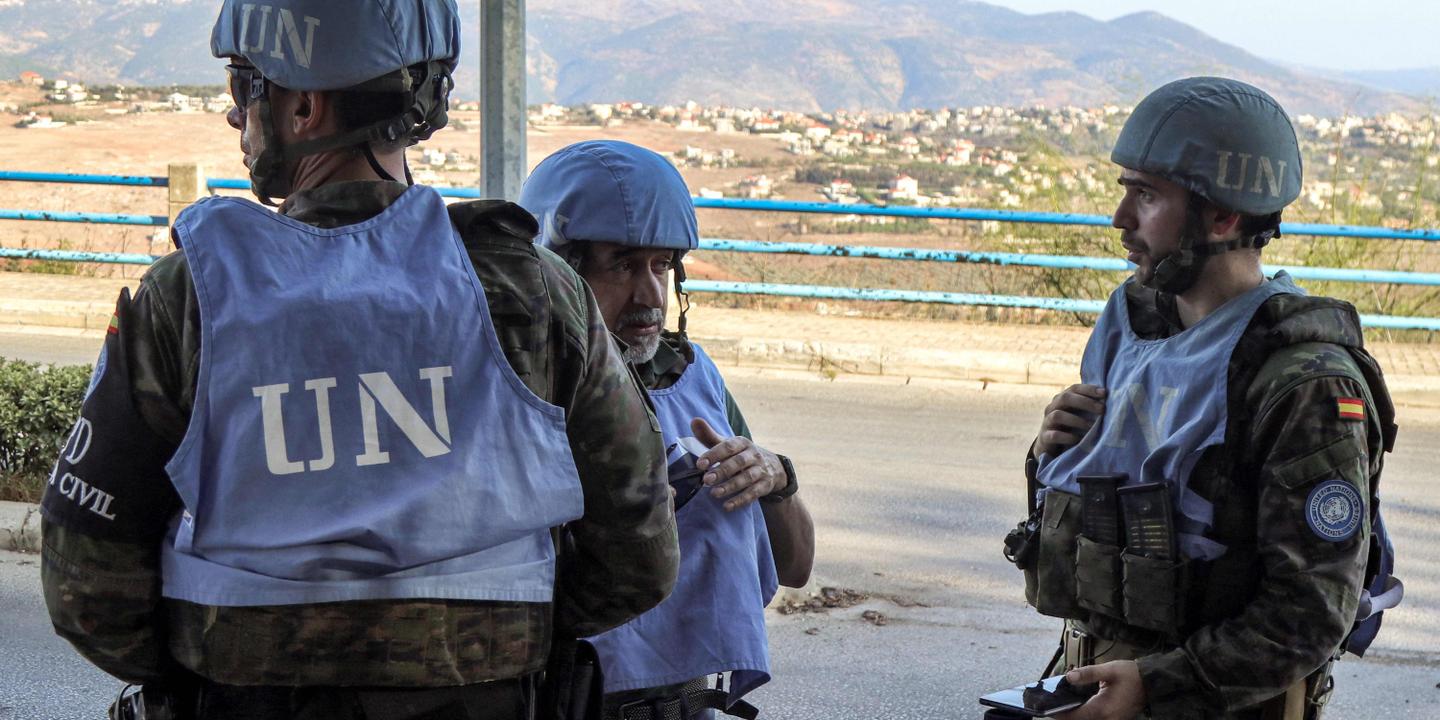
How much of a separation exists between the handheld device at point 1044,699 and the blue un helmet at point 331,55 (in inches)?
Result: 46.0

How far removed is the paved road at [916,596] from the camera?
4.54 m

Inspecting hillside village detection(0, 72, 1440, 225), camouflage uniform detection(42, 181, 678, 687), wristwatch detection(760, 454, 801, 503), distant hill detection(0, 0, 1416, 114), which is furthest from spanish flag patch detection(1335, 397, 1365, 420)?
distant hill detection(0, 0, 1416, 114)

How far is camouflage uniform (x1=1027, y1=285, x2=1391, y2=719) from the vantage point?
6.59 feet

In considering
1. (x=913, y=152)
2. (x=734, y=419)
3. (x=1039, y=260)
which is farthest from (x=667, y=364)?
(x=913, y=152)

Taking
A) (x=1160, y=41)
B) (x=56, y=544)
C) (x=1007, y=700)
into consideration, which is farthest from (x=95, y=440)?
(x=1160, y=41)

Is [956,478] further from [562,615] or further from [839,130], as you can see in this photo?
[839,130]

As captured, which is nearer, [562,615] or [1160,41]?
[562,615]

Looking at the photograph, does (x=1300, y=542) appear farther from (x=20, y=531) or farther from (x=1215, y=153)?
(x=20, y=531)

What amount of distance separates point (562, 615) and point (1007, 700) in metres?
0.75

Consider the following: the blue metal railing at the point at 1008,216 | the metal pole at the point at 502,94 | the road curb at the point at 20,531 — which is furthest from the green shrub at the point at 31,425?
the blue metal railing at the point at 1008,216

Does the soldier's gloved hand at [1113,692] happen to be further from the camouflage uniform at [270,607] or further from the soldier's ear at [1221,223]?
the camouflage uniform at [270,607]

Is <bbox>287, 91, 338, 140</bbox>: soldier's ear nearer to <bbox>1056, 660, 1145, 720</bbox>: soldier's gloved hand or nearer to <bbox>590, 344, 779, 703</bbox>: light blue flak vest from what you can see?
<bbox>590, 344, 779, 703</bbox>: light blue flak vest

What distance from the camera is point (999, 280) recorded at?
1397cm

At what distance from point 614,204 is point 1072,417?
0.82 meters
